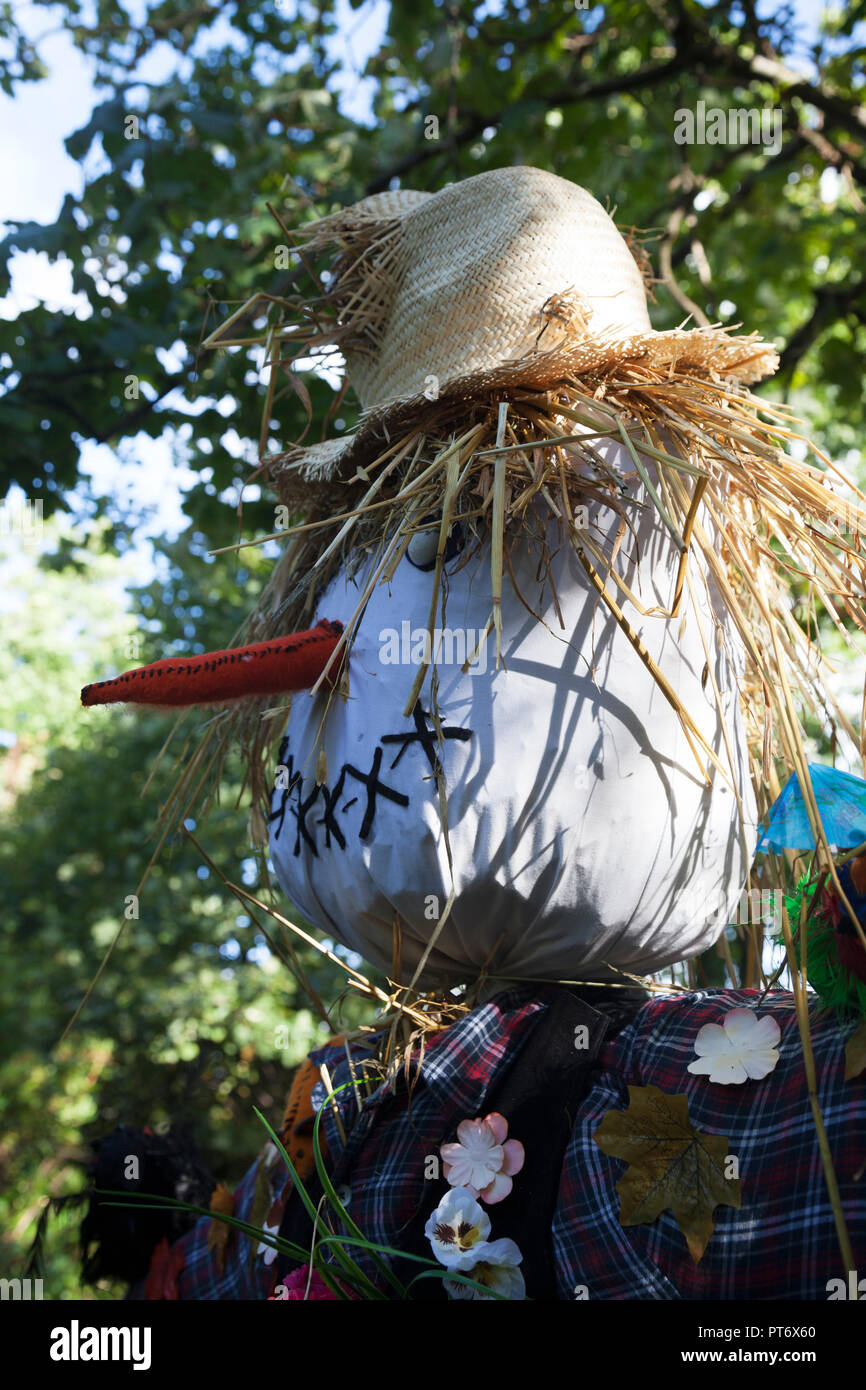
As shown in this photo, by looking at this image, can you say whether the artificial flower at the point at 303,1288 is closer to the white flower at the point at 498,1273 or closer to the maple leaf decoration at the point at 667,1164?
the white flower at the point at 498,1273

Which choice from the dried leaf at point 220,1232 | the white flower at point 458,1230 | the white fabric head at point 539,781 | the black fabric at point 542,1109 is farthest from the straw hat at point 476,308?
the dried leaf at point 220,1232

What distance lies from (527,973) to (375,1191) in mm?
251

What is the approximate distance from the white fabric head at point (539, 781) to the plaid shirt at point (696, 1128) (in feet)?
0.27

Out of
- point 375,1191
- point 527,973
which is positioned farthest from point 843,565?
point 375,1191

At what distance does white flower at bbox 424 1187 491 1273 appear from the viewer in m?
0.90

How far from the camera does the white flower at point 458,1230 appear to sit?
2.96 feet

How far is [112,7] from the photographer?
2611 mm

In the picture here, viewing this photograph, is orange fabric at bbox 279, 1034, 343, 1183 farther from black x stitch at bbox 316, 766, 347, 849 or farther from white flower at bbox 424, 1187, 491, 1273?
black x stitch at bbox 316, 766, 347, 849

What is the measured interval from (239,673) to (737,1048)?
1.83ft

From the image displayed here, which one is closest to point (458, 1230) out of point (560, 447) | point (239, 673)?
point (239, 673)

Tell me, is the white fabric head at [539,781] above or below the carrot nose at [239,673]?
below

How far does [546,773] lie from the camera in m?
0.94

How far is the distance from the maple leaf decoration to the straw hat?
2.12 ft
